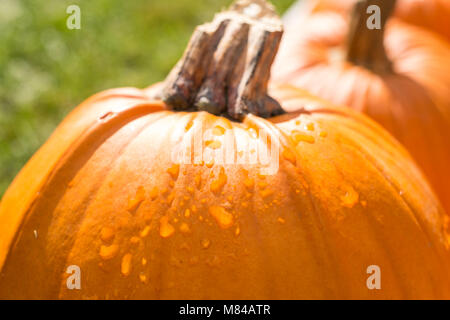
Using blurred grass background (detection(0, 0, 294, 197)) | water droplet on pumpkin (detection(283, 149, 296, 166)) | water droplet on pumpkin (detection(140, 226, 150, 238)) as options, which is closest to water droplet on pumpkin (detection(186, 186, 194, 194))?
water droplet on pumpkin (detection(140, 226, 150, 238))

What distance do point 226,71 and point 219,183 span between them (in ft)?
1.16

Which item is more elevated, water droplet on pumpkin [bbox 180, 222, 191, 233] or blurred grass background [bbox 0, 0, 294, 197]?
blurred grass background [bbox 0, 0, 294, 197]

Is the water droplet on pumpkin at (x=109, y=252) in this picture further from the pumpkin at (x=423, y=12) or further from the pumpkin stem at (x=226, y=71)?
the pumpkin at (x=423, y=12)

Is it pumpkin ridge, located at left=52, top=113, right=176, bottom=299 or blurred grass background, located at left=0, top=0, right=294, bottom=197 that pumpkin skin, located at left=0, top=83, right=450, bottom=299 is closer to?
pumpkin ridge, located at left=52, top=113, right=176, bottom=299

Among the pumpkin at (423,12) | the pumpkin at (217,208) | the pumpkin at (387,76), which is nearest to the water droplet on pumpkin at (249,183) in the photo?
the pumpkin at (217,208)

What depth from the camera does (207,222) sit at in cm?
113

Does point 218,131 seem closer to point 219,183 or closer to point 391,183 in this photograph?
point 219,183

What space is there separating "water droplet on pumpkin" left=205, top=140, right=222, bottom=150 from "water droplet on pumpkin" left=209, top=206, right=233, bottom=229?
13 cm

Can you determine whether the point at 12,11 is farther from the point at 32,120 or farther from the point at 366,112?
the point at 366,112

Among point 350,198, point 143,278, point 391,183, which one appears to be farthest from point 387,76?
point 143,278

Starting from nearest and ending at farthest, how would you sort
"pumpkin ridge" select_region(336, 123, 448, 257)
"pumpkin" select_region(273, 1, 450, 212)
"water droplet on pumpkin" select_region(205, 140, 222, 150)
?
1. "water droplet on pumpkin" select_region(205, 140, 222, 150)
2. "pumpkin ridge" select_region(336, 123, 448, 257)
3. "pumpkin" select_region(273, 1, 450, 212)

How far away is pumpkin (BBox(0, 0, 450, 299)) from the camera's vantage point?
3.68ft
